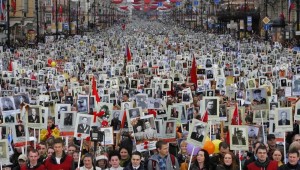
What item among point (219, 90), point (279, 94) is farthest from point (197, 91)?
point (279, 94)

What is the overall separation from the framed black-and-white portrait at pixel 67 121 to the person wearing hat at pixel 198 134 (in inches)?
116

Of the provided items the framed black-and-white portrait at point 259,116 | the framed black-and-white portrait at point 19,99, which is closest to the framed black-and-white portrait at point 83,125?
the framed black-and-white portrait at point 19,99

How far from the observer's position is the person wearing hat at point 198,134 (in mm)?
11773

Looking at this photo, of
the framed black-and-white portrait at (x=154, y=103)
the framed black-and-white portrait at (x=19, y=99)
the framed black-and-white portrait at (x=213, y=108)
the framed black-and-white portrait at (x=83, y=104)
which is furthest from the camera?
the framed black-and-white portrait at (x=154, y=103)

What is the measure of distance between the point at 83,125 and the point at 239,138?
2666 mm

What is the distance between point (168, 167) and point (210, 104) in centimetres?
351

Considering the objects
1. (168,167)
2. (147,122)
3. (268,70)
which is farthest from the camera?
(268,70)

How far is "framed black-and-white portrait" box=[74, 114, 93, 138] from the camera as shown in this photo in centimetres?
1311

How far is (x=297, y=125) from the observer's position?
15.4 m

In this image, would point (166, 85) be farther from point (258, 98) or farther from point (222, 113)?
point (222, 113)

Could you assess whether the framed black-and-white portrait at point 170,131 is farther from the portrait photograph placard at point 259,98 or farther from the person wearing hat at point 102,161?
the portrait photograph placard at point 259,98

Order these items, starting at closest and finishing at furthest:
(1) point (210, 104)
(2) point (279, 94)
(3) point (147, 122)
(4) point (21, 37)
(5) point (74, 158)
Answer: (5) point (74, 158) < (3) point (147, 122) < (1) point (210, 104) < (2) point (279, 94) < (4) point (21, 37)

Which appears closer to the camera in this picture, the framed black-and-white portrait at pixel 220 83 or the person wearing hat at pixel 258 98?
the person wearing hat at pixel 258 98

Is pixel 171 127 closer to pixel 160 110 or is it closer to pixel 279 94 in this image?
pixel 160 110
